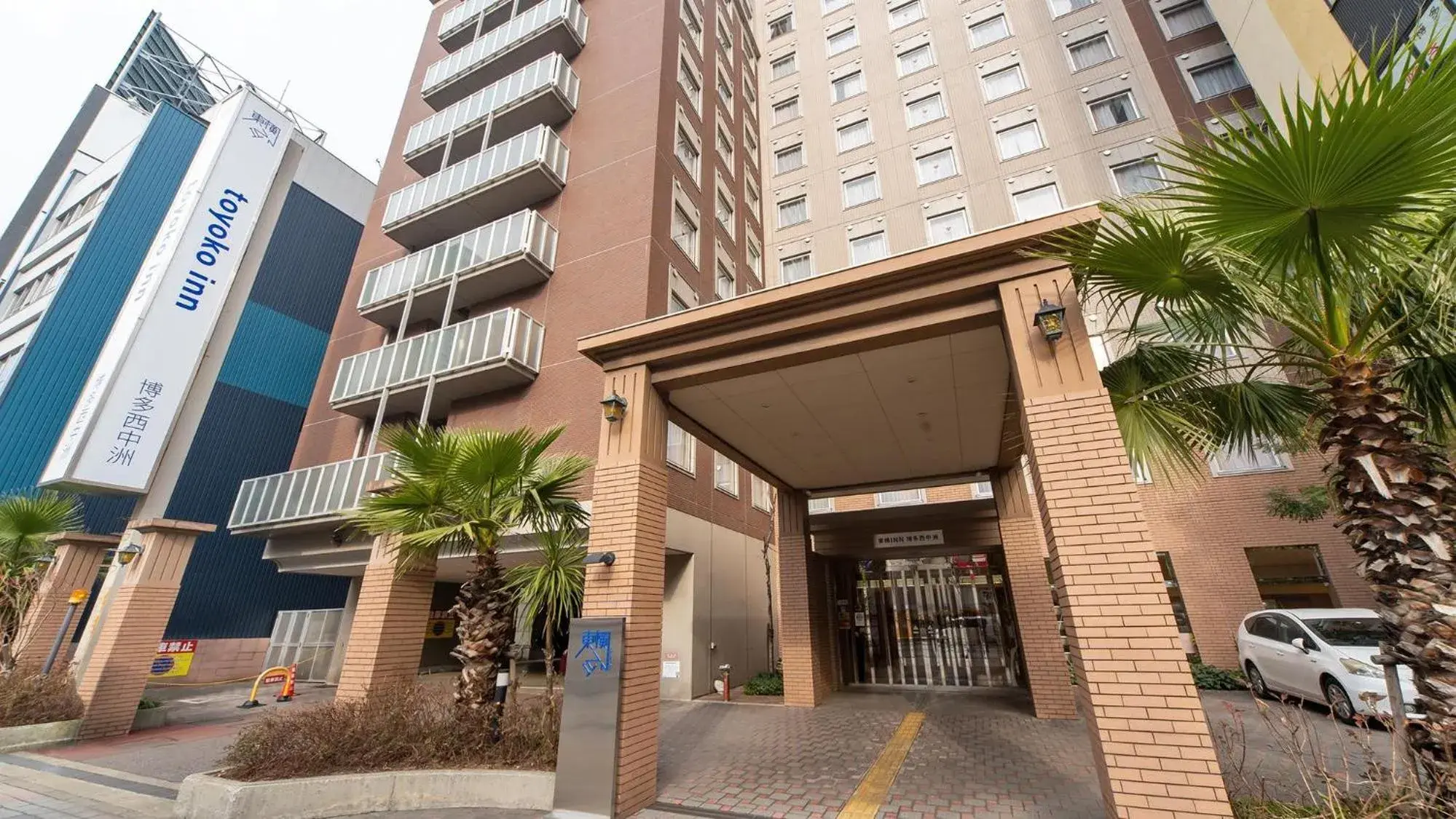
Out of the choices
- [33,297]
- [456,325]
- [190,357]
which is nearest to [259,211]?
[190,357]

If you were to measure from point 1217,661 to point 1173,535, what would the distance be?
9.32 feet

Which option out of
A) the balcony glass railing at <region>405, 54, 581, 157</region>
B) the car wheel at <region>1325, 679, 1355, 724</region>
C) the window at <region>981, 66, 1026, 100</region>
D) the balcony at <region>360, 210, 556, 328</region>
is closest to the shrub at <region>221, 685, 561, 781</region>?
the car wheel at <region>1325, 679, 1355, 724</region>

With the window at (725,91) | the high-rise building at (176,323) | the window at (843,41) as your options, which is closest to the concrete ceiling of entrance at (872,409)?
the high-rise building at (176,323)

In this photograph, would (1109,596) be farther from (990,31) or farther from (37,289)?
(37,289)

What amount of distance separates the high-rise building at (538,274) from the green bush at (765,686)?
0.91m

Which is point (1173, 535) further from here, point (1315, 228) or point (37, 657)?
point (37, 657)

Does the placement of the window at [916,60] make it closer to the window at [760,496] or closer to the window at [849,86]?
the window at [849,86]

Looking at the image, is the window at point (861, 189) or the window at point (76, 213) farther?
the window at point (76, 213)

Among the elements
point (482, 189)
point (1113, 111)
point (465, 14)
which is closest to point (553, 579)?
point (482, 189)

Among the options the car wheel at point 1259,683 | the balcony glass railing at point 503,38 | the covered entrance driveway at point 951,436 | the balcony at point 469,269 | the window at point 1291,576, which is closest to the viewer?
the covered entrance driveway at point 951,436

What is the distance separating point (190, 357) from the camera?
13.9 metres

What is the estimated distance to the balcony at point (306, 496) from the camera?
46.1ft

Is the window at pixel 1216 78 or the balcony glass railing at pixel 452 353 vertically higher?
the window at pixel 1216 78

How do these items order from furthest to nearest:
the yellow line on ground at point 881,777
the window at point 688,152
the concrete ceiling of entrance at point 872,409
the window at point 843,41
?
the window at point 843,41 < the window at point 688,152 < the concrete ceiling of entrance at point 872,409 < the yellow line on ground at point 881,777
